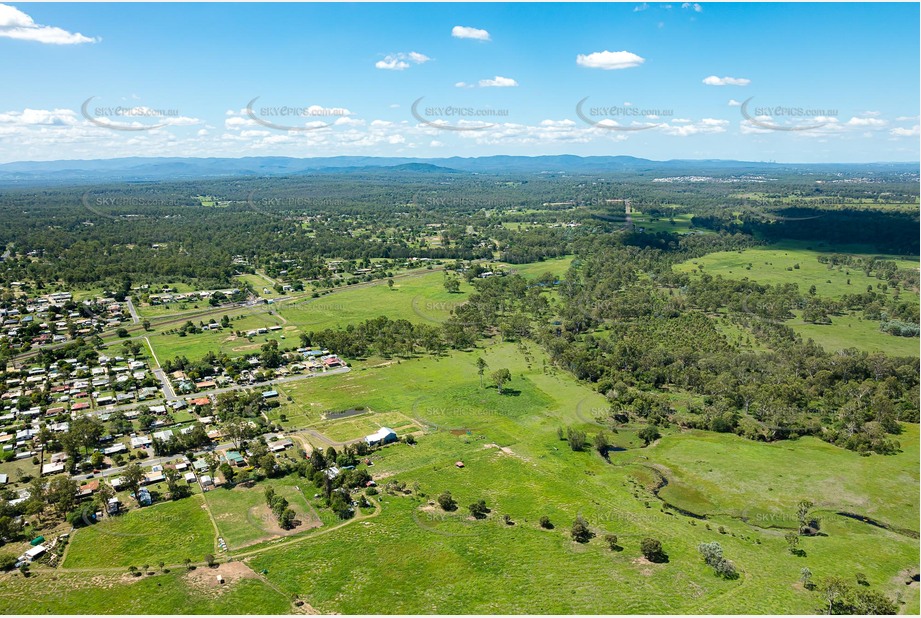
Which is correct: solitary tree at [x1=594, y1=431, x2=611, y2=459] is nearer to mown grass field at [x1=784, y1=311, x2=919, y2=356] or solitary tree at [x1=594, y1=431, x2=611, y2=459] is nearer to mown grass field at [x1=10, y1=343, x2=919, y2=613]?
mown grass field at [x1=10, y1=343, x2=919, y2=613]

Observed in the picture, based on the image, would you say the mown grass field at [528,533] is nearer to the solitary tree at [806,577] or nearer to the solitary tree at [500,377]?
the solitary tree at [806,577]

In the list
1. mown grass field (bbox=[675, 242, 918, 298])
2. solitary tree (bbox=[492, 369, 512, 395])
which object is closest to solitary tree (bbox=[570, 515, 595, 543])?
solitary tree (bbox=[492, 369, 512, 395])

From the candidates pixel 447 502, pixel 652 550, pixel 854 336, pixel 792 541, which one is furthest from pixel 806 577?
pixel 854 336

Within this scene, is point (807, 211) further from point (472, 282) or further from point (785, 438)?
point (785, 438)

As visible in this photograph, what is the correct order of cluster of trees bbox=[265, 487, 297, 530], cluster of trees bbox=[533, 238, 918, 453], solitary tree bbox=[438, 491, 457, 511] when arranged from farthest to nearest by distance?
1. cluster of trees bbox=[533, 238, 918, 453]
2. solitary tree bbox=[438, 491, 457, 511]
3. cluster of trees bbox=[265, 487, 297, 530]

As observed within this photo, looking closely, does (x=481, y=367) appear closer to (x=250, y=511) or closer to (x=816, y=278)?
(x=250, y=511)

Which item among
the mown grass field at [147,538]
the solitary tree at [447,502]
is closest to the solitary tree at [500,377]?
the solitary tree at [447,502]

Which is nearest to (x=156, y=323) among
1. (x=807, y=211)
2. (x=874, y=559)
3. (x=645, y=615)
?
(x=645, y=615)

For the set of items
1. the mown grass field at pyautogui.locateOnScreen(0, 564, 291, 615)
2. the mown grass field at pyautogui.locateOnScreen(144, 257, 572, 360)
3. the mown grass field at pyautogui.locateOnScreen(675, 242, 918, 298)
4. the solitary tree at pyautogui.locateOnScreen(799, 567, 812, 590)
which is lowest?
the mown grass field at pyautogui.locateOnScreen(0, 564, 291, 615)
